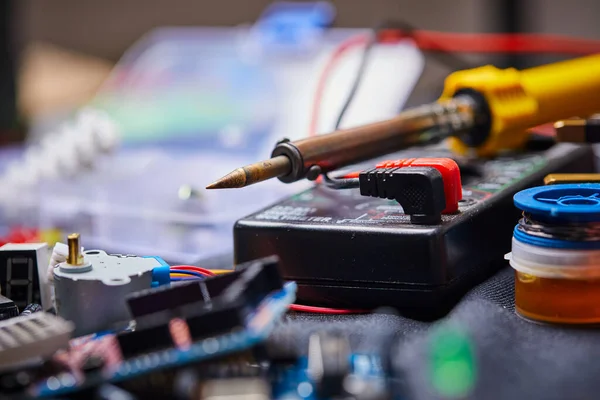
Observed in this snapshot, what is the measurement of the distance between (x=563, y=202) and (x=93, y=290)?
11.1 inches

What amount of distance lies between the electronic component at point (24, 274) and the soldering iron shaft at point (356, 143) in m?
0.14

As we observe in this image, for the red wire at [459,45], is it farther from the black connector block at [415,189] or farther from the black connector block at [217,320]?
the black connector block at [217,320]

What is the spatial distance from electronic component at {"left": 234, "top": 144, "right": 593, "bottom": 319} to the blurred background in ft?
0.51

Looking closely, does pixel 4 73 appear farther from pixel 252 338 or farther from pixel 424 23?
pixel 252 338

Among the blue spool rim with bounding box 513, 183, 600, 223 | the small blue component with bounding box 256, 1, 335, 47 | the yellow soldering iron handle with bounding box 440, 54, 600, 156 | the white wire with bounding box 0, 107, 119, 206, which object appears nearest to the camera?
the blue spool rim with bounding box 513, 183, 600, 223

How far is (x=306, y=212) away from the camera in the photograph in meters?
0.60

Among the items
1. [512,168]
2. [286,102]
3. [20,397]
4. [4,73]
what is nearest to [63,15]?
[4,73]

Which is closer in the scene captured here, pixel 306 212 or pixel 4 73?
pixel 306 212

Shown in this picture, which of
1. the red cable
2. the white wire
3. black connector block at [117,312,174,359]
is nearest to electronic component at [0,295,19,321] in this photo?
black connector block at [117,312,174,359]

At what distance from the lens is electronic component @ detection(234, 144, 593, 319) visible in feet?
1.74

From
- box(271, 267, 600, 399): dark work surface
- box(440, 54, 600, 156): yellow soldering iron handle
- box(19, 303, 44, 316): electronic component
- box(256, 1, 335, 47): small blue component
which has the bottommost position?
box(271, 267, 600, 399): dark work surface

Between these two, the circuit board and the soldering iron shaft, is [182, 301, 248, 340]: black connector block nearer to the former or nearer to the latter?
the circuit board

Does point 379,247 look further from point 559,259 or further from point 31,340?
point 31,340

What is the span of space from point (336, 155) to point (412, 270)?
0.46ft
